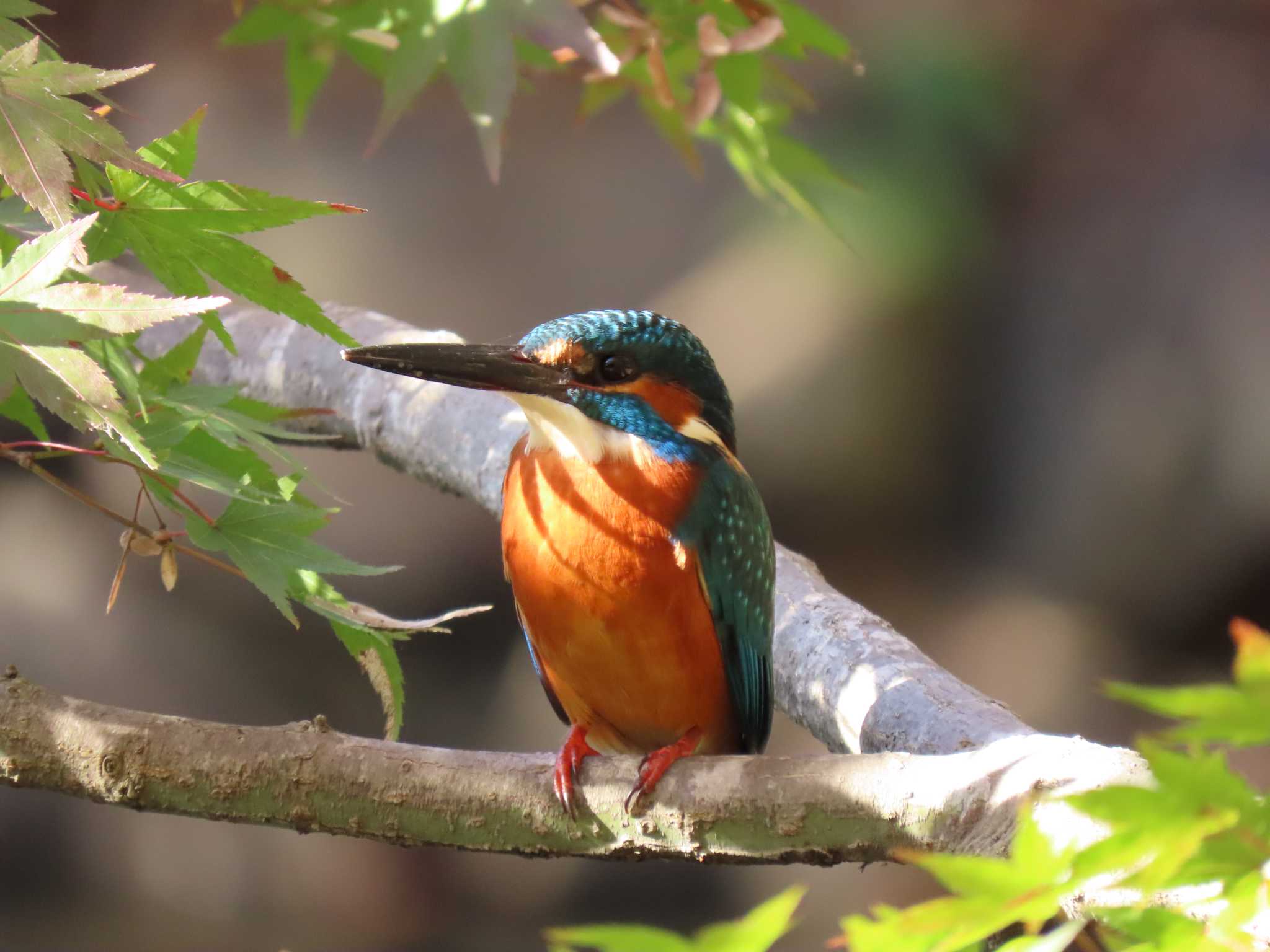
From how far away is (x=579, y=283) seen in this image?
3084 millimetres

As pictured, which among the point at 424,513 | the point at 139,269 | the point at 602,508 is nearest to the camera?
the point at 602,508

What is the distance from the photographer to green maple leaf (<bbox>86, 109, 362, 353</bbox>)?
2.67 ft

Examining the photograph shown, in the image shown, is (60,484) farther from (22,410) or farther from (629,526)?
(629,526)

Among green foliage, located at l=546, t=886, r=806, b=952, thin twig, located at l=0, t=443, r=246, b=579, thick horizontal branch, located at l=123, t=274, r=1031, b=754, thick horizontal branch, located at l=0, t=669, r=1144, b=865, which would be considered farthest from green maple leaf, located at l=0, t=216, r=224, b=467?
thick horizontal branch, located at l=123, t=274, r=1031, b=754

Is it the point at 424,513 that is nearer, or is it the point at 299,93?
the point at 299,93

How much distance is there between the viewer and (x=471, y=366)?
1069mm

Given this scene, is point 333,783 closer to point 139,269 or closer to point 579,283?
point 139,269

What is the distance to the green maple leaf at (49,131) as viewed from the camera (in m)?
0.69

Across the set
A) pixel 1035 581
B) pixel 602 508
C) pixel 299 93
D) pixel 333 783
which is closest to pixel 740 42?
pixel 602 508

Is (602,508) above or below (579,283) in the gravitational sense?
above

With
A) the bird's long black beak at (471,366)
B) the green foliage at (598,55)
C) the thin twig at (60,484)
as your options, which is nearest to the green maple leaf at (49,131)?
the thin twig at (60,484)

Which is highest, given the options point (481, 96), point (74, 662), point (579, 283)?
point (481, 96)

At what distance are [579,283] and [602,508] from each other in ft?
6.70

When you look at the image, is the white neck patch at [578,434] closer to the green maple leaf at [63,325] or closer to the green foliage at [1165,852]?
the green maple leaf at [63,325]
